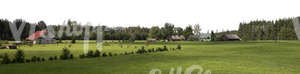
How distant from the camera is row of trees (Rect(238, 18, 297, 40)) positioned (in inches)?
5374

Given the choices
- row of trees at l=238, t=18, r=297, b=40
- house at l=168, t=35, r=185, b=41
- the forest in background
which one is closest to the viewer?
the forest in background

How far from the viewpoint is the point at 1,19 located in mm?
114562

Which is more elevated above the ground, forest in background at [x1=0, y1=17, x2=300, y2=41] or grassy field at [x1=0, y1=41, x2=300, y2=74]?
forest in background at [x1=0, y1=17, x2=300, y2=41]

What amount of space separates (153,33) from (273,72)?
129799 millimetres

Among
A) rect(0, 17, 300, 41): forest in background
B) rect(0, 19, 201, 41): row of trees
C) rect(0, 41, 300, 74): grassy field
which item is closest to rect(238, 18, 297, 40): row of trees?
rect(0, 17, 300, 41): forest in background

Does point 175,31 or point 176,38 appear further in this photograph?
point 175,31

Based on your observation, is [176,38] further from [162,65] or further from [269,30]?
[162,65]

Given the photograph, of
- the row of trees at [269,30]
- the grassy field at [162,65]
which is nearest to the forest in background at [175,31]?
the row of trees at [269,30]

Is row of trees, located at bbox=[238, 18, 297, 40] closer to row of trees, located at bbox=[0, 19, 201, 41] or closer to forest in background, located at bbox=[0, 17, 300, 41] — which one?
forest in background, located at bbox=[0, 17, 300, 41]

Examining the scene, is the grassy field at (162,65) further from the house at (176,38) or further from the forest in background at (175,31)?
the house at (176,38)

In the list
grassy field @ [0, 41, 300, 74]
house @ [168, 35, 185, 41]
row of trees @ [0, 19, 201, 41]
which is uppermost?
row of trees @ [0, 19, 201, 41]

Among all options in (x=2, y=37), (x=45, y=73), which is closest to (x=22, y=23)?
(x=2, y=37)

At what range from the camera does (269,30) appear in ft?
507

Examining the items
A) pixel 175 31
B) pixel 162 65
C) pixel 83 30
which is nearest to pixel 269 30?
pixel 175 31
